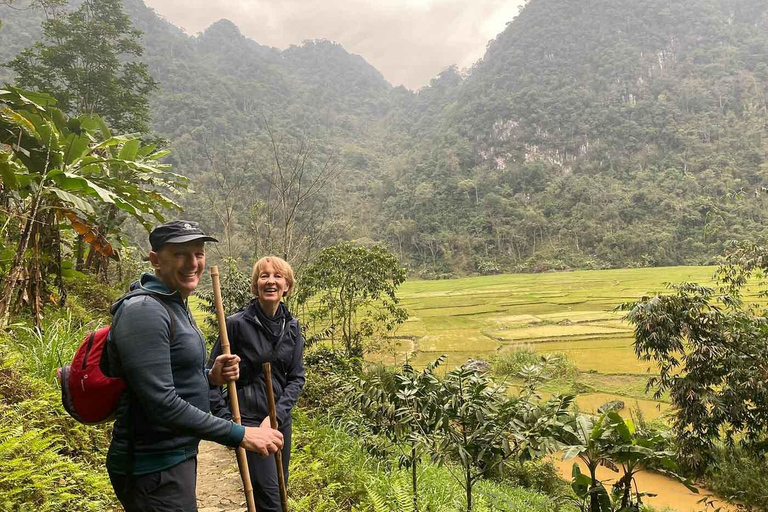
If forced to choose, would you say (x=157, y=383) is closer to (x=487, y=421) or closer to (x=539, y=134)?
(x=487, y=421)

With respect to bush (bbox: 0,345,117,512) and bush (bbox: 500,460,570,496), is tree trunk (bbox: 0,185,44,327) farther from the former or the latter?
bush (bbox: 500,460,570,496)

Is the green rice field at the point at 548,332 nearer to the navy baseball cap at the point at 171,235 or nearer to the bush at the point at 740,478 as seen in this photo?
the bush at the point at 740,478

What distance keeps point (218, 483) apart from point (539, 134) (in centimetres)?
7589

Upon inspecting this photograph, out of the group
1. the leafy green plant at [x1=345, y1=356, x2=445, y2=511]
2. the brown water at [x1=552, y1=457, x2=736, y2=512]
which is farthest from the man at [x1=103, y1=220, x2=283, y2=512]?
the brown water at [x1=552, y1=457, x2=736, y2=512]

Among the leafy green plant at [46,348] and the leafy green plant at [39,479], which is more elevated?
the leafy green plant at [46,348]

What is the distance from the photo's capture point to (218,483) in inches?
119

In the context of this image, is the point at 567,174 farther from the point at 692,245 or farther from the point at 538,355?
the point at 538,355

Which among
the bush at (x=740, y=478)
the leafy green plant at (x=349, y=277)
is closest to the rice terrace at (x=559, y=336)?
the bush at (x=740, y=478)

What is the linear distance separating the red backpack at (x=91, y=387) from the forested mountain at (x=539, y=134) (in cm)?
2356

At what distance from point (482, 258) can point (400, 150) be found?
47142 millimetres

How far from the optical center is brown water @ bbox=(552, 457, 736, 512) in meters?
5.56

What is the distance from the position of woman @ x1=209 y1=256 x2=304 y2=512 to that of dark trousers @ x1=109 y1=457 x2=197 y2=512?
0.60 m

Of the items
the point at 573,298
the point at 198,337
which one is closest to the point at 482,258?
→ the point at 573,298

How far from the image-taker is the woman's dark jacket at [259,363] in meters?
1.97
